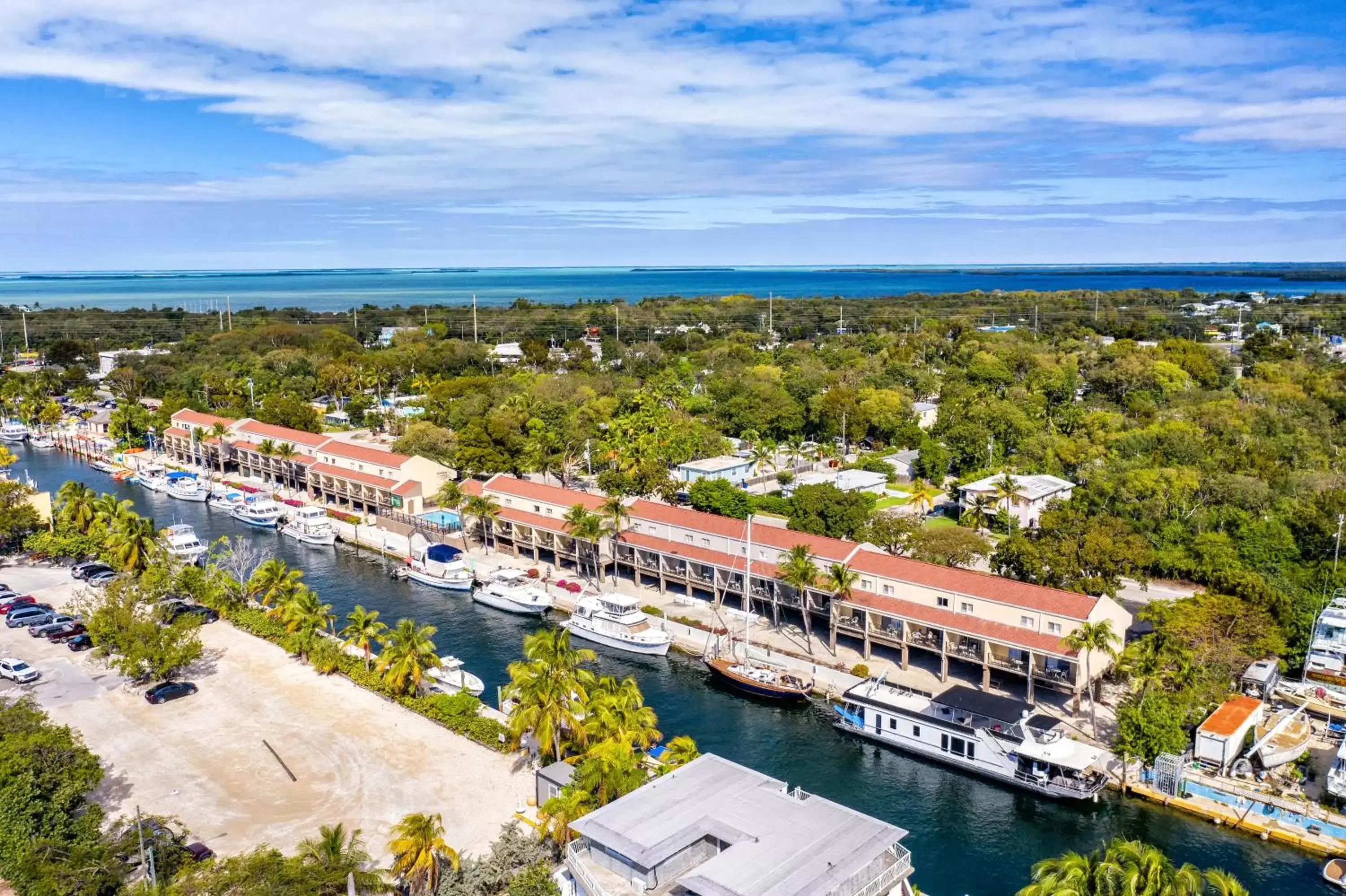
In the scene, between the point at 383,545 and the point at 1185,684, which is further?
the point at 383,545

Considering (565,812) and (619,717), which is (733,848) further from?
(619,717)

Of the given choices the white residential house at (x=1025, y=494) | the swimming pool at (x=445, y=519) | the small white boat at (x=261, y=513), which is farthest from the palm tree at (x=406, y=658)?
the white residential house at (x=1025, y=494)

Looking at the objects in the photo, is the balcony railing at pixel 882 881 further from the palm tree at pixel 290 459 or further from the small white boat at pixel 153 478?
the small white boat at pixel 153 478

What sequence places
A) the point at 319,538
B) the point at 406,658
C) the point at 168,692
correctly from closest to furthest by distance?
the point at 406,658, the point at 168,692, the point at 319,538

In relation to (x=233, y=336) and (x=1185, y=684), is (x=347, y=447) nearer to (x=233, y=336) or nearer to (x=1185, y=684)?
(x=1185, y=684)

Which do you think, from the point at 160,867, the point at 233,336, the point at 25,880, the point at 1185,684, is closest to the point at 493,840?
the point at 160,867

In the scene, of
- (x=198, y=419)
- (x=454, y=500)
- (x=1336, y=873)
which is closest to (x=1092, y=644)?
(x=1336, y=873)
